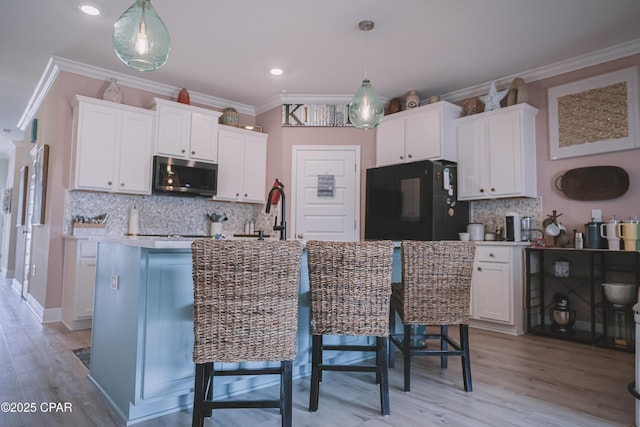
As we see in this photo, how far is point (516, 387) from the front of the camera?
2.47 metres

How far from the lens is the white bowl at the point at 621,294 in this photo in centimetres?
336

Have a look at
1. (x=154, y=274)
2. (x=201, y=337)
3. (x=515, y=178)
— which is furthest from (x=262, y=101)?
(x=201, y=337)

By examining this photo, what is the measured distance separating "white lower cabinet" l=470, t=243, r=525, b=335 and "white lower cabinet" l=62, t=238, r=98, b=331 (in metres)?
→ 3.88

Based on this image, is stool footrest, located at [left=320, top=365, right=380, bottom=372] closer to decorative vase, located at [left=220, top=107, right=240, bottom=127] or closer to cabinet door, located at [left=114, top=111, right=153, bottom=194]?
cabinet door, located at [left=114, top=111, right=153, bottom=194]

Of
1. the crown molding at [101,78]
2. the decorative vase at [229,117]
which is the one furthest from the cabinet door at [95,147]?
the decorative vase at [229,117]

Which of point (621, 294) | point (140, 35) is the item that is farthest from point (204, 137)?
point (621, 294)

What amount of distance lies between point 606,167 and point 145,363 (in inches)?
165

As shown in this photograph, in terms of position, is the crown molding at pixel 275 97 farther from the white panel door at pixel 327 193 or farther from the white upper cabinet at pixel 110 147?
the white panel door at pixel 327 193

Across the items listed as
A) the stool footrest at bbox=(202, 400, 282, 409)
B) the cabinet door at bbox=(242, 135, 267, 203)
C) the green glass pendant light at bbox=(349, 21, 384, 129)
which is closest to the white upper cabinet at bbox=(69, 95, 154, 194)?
the cabinet door at bbox=(242, 135, 267, 203)

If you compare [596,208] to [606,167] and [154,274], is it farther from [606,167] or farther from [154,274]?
[154,274]

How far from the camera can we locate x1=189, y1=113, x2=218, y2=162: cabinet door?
4820mm

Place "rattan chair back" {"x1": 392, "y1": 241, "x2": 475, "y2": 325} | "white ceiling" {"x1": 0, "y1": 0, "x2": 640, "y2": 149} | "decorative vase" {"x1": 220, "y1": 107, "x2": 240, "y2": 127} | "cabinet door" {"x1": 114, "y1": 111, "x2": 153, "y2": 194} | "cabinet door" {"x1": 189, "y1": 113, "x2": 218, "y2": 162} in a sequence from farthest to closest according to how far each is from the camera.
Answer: "decorative vase" {"x1": 220, "y1": 107, "x2": 240, "y2": 127}
"cabinet door" {"x1": 189, "y1": 113, "x2": 218, "y2": 162}
"cabinet door" {"x1": 114, "y1": 111, "x2": 153, "y2": 194}
"white ceiling" {"x1": 0, "y1": 0, "x2": 640, "y2": 149}
"rattan chair back" {"x1": 392, "y1": 241, "x2": 475, "y2": 325}

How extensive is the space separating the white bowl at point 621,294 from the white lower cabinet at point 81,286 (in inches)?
185

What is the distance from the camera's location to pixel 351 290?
2062 mm
